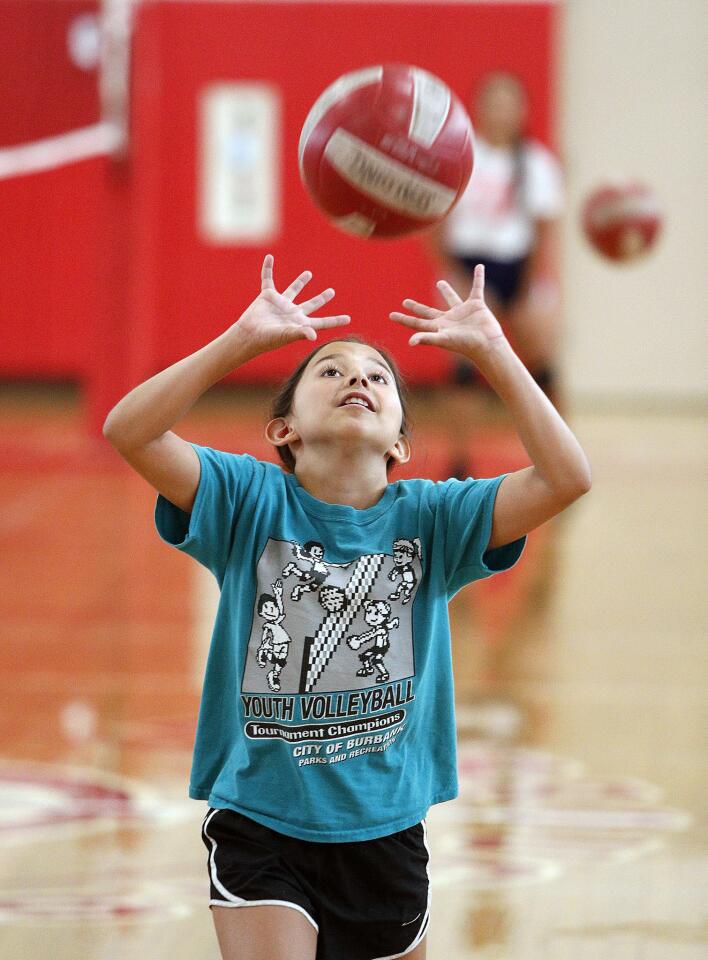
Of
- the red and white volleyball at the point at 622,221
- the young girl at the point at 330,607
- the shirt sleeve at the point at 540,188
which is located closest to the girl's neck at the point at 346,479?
the young girl at the point at 330,607

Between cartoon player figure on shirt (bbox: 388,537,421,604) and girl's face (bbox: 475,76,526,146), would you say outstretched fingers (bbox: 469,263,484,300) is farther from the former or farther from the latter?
girl's face (bbox: 475,76,526,146)

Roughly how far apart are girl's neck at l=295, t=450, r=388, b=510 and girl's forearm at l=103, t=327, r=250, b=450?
0.63 feet

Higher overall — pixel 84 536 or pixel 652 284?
pixel 652 284

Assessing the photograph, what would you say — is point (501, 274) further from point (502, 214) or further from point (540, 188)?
point (540, 188)

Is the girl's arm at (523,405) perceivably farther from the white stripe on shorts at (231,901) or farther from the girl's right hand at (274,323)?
the white stripe on shorts at (231,901)

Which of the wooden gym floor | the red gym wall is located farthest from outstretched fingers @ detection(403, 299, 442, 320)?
the red gym wall

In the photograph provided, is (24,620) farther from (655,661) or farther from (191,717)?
(655,661)

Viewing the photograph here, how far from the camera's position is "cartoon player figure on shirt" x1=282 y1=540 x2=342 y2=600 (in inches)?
67.8

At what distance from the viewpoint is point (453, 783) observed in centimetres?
181

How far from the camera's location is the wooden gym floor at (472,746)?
2.35m

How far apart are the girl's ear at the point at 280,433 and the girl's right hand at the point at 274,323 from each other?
165mm

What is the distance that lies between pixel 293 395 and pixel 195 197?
354 inches

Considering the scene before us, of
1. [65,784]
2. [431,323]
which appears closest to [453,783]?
[431,323]

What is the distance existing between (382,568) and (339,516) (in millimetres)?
79
